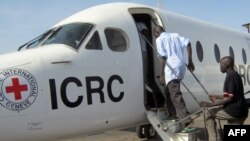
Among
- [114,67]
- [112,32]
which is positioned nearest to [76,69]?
[114,67]

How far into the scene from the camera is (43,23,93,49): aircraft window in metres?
7.06

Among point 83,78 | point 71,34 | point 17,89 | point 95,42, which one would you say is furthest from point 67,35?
point 17,89

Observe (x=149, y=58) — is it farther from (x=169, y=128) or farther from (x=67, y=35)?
(x=67, y=35)

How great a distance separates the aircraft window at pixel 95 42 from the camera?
7.26 meters

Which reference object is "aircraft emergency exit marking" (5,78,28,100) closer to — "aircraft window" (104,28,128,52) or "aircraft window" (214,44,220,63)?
"aircraft window" (104,28,128,52)

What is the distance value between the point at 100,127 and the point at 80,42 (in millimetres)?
1493

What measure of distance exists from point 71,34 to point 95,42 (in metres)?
0.44

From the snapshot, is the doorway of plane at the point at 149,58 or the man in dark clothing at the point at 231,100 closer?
the man in dark clothing at the point at 231,100

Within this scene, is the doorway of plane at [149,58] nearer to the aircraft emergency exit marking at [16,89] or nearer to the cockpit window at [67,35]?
the cockpit window at [67,35]

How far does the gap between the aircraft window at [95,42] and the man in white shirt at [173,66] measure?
114 cm

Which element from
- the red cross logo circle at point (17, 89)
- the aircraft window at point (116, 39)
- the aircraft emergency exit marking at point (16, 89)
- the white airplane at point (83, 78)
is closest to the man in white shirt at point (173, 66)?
the white airplane at point (83, 78)

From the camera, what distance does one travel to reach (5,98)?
5785mm

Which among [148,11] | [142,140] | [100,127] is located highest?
[148,11]

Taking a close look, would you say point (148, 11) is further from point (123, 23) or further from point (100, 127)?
point (100, 127)
